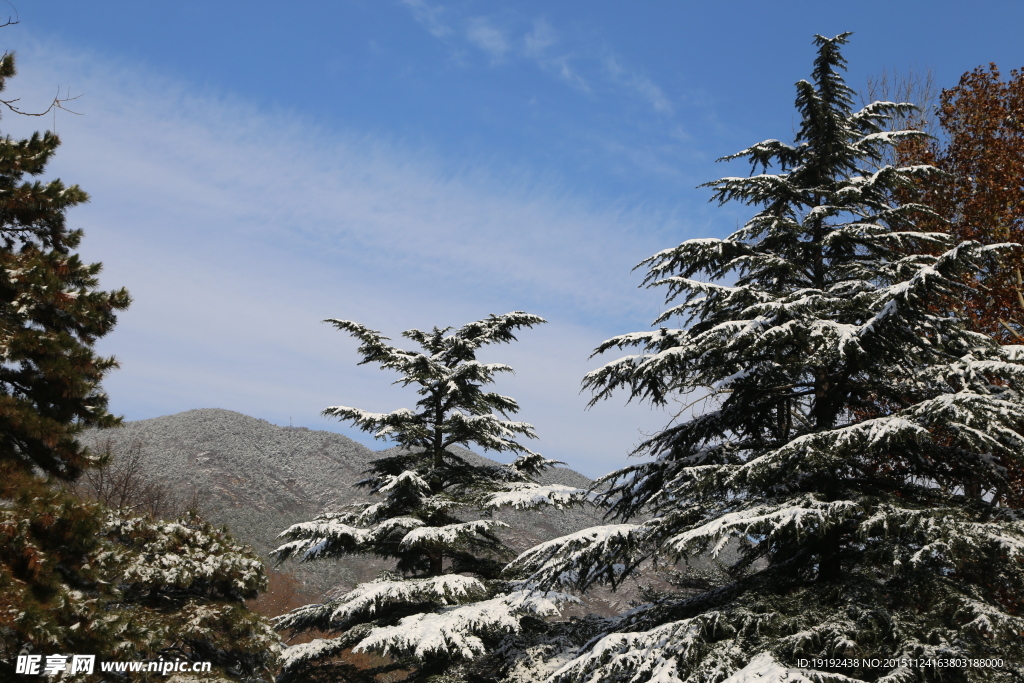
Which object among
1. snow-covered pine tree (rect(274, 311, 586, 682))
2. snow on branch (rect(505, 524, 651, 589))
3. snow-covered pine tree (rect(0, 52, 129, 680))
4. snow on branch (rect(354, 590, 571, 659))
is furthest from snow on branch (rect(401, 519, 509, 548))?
snow-covered pine tree (rect(0, 52, 129, 680))

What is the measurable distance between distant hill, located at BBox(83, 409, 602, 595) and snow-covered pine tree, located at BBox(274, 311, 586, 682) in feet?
116

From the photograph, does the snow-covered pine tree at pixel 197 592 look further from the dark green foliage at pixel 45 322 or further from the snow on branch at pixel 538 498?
the snow on branch at pixel 538 498

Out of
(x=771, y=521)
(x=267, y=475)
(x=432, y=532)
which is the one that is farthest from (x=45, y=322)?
(x=267, y=475)

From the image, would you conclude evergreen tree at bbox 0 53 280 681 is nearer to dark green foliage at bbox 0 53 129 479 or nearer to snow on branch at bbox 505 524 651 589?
dark green foliage at bbox 0 53 129 479

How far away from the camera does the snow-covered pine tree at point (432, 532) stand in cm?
1229

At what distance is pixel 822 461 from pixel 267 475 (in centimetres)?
7056

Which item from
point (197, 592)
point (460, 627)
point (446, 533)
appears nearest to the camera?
point (460, 627)

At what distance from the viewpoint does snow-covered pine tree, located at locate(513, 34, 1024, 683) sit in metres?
6.54

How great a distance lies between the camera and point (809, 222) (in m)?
9.80

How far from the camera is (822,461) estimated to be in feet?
23.5

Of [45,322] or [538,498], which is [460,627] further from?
[45,322]

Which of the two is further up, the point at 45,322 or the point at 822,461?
the point at 45,322

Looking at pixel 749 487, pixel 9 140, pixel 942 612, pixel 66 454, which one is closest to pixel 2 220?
pixel 9 140

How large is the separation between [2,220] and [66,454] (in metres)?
3.48
